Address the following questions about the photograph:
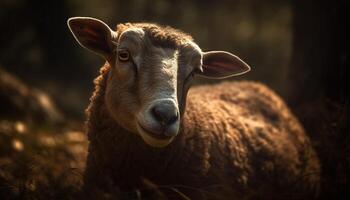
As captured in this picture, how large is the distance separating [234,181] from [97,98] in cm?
170

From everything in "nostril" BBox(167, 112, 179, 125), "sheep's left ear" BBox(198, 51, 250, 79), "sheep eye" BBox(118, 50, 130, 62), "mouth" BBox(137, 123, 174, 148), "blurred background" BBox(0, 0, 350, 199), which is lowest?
"blurred background" BBox(0, 0, 350, 199)

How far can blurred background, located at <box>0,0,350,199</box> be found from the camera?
4.81 meters

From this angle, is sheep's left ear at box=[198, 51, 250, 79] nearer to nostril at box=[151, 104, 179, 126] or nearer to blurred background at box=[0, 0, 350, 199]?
blurred background at box=[0, 0, 350, 199]

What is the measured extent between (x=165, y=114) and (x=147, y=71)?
611mm

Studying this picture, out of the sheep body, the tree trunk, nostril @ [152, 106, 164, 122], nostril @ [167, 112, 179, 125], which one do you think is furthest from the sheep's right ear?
the tree trunk

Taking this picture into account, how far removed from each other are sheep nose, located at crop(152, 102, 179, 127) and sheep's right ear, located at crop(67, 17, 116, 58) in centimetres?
121

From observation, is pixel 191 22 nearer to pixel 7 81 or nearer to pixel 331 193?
pixel 7 81

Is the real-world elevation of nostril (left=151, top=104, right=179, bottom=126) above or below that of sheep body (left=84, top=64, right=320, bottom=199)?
above

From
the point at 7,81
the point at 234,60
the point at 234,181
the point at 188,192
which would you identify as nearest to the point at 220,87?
the point at 234,60

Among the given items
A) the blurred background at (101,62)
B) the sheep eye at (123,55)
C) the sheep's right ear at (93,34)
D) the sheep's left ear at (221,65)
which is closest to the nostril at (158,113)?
the sheep eye at (123,55)

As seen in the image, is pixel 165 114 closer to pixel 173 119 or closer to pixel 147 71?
pixel 173 119

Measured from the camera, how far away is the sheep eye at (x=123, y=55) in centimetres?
425

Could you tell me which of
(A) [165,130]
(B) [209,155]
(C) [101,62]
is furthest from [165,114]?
(C) [101,62]

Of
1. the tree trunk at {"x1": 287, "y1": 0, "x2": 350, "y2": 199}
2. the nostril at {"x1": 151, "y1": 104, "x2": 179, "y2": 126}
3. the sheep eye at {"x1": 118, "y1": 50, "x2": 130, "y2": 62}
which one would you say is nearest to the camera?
the nostril at {"x1": 151, "y1": 104, "x2": 179, "y2": 126}
